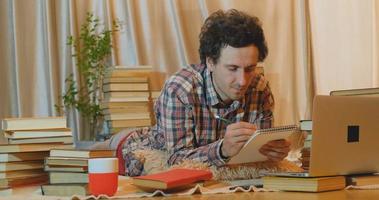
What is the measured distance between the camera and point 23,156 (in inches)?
58.3

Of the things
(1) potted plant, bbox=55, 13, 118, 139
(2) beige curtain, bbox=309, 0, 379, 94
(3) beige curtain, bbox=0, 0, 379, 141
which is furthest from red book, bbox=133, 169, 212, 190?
(2) beige curtain, bbox=309, 0, 379, 94

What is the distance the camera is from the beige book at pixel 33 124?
1531 mm

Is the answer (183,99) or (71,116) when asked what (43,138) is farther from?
(71,116)

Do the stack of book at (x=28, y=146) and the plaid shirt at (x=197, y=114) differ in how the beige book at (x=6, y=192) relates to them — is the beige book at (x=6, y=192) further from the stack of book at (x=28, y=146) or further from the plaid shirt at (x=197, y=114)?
the plaid shirt at (x=197, y=114)

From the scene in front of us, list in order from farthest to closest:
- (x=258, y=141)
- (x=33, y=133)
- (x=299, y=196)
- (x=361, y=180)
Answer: (x=33, y=133)
(x=258, y=141)
(x=361, y=180)
(x=299, y=196)

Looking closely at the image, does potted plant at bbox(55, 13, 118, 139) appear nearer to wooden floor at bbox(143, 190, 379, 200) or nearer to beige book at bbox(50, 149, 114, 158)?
beige book at bbox(50, 149, 114, 158)

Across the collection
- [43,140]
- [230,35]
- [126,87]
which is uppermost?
[230,35]

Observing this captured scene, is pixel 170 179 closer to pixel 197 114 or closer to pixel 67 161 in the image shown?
pixel 67 161

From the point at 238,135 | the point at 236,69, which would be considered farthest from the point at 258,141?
the point at 236,69

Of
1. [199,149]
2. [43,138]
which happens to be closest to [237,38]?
[199,149]

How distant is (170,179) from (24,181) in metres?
0.45

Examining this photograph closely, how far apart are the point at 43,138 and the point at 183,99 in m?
0.43

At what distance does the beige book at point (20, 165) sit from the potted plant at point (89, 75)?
1.01 m

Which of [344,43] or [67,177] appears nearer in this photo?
[67,177]
